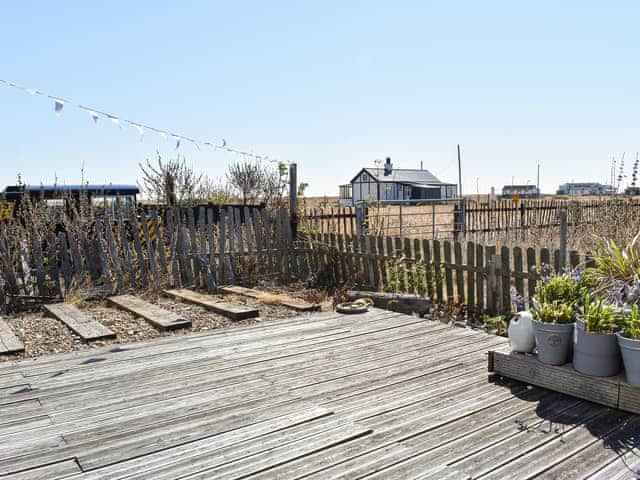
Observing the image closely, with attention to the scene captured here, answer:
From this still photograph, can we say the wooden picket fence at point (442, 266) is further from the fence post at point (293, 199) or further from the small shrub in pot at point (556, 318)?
the small shrub in pot at point (556, 318)

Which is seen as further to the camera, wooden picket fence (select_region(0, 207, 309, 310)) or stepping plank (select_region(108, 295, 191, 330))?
wooden picket fence (select_region(0, 207, 309, 310))

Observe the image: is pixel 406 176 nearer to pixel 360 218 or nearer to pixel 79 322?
pixel 360 218

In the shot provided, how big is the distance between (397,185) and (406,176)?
2634mm

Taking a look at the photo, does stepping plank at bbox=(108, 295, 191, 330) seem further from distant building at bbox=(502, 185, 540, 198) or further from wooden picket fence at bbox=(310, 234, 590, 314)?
distant building at bbox=(502, 185, 540, 198)

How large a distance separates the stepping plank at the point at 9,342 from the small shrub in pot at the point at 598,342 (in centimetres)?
423

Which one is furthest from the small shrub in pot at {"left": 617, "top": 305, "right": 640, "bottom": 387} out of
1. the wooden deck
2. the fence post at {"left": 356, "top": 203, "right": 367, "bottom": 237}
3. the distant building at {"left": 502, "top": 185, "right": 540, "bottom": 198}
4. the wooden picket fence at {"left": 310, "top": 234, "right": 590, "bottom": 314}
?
the distant building at {"left": 502, "top": 185, "right": 540, "bottom": 198}

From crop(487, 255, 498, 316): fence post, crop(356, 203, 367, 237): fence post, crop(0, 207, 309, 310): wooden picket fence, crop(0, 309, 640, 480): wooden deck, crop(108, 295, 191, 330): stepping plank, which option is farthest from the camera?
crop(356, 203, 367, 237): fence post

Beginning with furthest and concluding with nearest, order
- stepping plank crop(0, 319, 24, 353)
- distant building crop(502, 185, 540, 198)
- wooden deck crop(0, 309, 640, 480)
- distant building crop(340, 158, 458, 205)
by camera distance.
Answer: distant building crop(340, 158, 458, 205) → distant building crop(502, 185, 540, 198) → stepping plank crop(0, 319, 24, 353) → wooden deck crop(0, 309, 640, 480)

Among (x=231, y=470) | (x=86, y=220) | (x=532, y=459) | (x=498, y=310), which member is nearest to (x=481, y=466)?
(x=532, y=459)

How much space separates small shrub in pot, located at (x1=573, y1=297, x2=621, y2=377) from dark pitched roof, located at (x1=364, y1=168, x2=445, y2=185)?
4468 cm

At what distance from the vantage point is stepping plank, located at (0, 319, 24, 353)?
4629 mm

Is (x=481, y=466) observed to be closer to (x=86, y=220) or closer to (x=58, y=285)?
(x=58, y=285)

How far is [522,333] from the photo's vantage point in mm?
3760

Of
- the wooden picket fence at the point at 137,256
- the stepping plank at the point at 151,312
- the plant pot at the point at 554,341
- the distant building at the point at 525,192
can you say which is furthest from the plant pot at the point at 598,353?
the distant building at the point at 525,192
